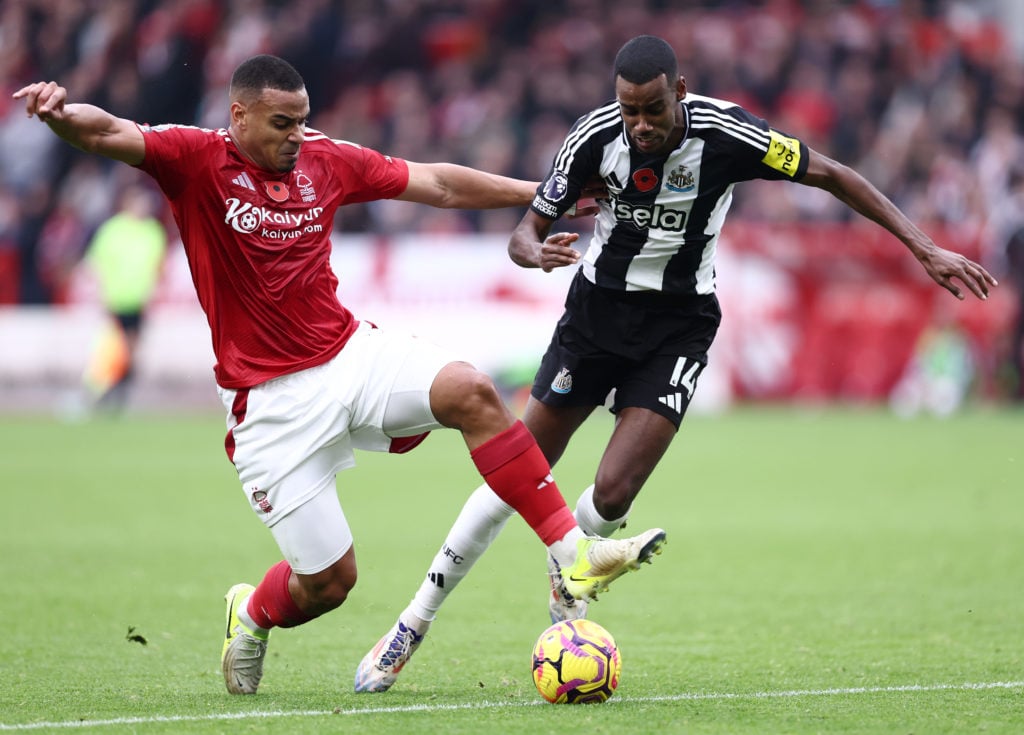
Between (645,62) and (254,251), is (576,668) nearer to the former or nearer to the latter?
(254,251)

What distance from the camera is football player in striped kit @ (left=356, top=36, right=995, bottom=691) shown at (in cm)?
611

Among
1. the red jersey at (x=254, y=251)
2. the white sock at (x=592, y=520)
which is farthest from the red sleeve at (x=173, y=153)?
the white sock at (x=592, y=520)

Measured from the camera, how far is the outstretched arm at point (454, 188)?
6.34 m

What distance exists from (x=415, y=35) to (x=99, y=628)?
18.6m

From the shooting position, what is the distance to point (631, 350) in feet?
22.2

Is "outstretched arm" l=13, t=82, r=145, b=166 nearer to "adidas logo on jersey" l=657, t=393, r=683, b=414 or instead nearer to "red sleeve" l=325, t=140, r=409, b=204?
"red sleeve" l=325, t=140, r=409, b=204

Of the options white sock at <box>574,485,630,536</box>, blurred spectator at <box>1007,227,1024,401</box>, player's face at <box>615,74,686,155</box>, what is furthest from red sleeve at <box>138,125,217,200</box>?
blurred spectator at <box>1007,227,1024,401</box>

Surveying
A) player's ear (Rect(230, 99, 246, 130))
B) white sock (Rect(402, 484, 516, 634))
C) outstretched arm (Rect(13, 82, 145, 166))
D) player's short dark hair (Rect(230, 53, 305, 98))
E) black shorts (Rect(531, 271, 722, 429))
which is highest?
→ player's short dark hair (Rect(230, 53, 305, 98))

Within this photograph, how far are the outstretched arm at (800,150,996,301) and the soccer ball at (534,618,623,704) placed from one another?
205cm

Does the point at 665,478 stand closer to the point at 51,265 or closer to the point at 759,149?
the point at 759,149

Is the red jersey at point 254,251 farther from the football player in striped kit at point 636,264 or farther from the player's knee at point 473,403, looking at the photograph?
the football player in striped kit at point 636,264

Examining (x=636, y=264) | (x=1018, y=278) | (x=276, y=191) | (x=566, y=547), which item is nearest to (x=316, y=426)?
(x=276, y=191)

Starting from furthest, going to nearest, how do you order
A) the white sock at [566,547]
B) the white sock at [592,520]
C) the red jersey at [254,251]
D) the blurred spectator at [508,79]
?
the blurred spectator at [508,79] < the white sock at [592,520] < the red jersey at [254,251] < the white sock at [566,547]

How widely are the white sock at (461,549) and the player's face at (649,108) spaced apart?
62.9 inches
